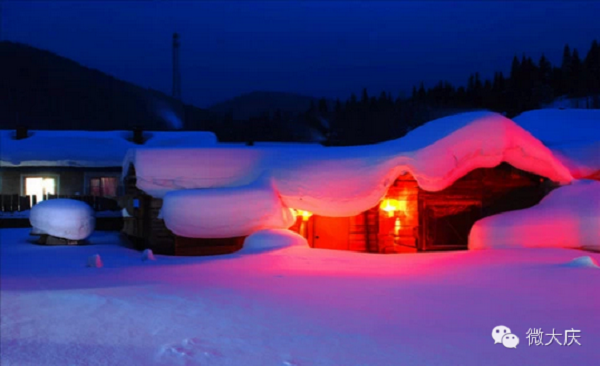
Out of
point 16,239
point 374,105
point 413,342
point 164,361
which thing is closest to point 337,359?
point 413,342

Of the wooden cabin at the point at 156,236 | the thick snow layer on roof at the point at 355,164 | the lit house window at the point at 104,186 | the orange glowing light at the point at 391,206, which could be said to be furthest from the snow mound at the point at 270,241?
the lit house window at the point at 104,186

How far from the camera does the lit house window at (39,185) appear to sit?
22.9 metres

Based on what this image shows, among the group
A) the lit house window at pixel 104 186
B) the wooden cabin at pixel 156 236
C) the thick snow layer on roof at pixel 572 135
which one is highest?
the thick snow layer on roof at pixel 572 135

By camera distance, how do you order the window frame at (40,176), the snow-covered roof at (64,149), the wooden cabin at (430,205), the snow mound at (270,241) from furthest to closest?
1. the window frame at (40,176)
2. the snow-covered roof at (64,149)
3. the wooden cabin at (430,205)
4. the snow mound at (270,241)

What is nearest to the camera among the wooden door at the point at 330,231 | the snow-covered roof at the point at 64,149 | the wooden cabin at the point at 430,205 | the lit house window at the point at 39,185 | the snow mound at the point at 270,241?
the snow mound at the point at 270,241

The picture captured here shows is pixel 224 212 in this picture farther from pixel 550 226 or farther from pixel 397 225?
pixel 550 226

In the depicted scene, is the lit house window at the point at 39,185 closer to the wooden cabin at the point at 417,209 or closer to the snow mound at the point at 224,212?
the wooden cabin at the point at 417,209

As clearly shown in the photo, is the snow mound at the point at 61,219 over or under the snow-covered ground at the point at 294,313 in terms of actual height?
over

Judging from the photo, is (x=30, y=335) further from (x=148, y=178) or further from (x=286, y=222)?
(x=148, y=178)

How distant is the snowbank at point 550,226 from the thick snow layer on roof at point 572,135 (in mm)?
1519

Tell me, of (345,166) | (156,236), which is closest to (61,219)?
(156,236)

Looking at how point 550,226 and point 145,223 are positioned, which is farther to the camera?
point 145,223

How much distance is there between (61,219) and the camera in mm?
13281

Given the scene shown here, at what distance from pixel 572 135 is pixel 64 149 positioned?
21.0 meters
